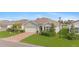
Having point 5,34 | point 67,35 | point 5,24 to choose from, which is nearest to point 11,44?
point 5,34

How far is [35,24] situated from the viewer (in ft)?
11.5

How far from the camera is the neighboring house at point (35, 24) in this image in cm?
349

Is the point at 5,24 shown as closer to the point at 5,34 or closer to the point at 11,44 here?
the point at 5,34

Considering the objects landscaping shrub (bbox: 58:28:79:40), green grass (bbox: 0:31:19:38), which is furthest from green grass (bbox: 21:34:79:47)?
green grass (bbox: 0:31:19:38)

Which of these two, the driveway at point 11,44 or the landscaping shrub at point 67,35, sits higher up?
the landscaping shrub at point 67,35

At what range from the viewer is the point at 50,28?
350 centimetres

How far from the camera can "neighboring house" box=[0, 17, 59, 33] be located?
3.49 m

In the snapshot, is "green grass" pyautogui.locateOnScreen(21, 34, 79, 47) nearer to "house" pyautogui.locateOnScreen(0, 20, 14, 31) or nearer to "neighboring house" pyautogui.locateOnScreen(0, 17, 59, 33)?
"neighboring house" pyautogui.locateOnScreen(0, 17, 59, 33)

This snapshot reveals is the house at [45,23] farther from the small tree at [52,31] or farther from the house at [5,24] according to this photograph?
the house at [5,24]

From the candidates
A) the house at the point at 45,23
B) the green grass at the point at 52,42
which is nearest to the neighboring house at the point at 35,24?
the house at the point at 45,23

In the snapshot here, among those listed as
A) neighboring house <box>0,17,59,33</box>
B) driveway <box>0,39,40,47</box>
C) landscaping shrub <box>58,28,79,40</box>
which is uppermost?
neighboring house <box>0,17,59,33</box>
